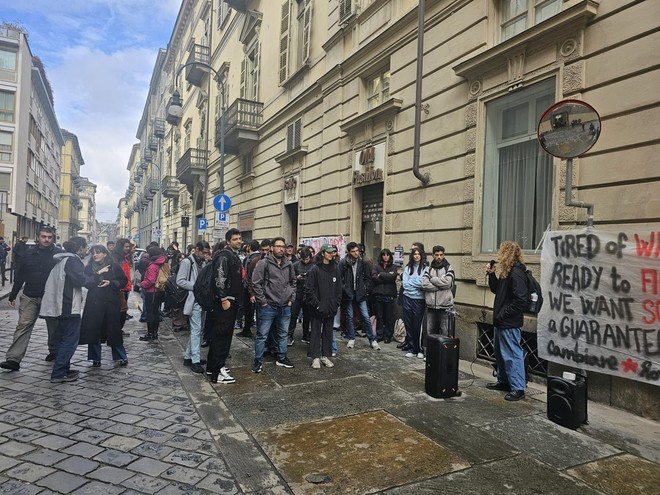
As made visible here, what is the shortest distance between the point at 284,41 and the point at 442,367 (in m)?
14.6

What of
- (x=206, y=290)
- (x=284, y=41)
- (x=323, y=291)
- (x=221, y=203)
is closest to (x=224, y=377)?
(x=206, y=290)

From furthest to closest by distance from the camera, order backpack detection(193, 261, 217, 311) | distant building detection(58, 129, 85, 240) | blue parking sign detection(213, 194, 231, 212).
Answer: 1. distant building detection(58, 129, 85, 240)
2. blue parking sign detection(213, 194, 231, 212)
3. backpack detection(193, 261, 217, 311)

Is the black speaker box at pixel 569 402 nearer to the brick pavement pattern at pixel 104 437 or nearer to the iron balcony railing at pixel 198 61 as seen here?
the brick pavement pattern at pixel 104 437

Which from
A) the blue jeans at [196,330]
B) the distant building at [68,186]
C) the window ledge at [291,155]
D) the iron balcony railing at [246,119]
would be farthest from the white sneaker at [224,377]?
the distant building at [68,186]

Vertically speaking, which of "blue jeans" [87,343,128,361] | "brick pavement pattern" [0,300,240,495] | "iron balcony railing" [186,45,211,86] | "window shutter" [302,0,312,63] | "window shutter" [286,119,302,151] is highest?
"iron balcony railing" [186,45,211,86]

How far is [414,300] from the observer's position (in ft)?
24.4

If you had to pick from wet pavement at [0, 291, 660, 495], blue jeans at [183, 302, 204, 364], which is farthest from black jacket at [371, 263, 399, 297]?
blue jeans at [183, 302, 204, 364]

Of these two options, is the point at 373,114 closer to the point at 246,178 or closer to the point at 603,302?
the point at 603,302

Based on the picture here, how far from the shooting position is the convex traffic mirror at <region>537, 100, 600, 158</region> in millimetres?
4648

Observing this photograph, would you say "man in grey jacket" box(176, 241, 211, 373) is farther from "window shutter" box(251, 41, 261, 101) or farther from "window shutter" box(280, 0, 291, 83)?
"window shutter" box(251, 41, 261, 101)

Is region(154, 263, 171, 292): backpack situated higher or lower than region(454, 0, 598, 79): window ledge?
lower

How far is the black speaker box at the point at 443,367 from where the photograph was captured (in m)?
5.14

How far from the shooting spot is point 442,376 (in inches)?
202

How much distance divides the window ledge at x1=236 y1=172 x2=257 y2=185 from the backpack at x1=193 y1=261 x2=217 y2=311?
13.7 m
